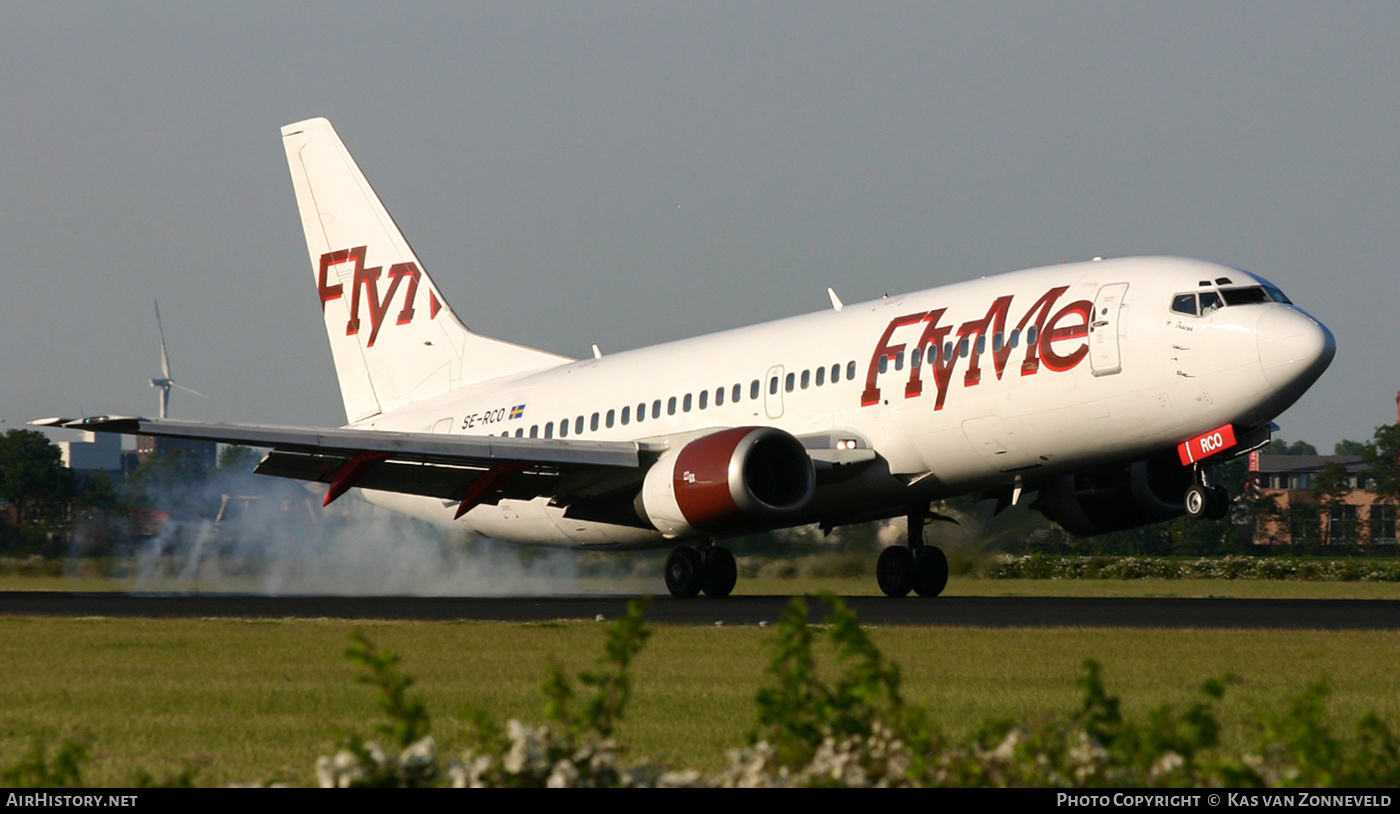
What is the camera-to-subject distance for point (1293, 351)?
22.4m

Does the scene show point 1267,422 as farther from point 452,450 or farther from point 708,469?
point 452,450

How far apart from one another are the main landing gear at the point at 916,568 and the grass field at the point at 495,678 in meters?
10.5

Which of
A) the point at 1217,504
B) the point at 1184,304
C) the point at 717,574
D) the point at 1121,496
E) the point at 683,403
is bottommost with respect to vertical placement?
the point at 717,574

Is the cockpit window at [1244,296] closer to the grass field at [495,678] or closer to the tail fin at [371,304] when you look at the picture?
the grass field at [495,678]

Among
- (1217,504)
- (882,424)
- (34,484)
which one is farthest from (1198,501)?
(34,484)

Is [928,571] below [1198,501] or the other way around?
below

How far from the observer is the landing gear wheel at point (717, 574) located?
28.1 meters

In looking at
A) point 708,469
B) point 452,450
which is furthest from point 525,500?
point 708,469

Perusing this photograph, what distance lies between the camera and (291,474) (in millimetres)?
29344

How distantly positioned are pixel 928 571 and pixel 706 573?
3.96m

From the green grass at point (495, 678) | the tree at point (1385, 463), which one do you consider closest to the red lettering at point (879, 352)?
the green grass at point (495, 678)

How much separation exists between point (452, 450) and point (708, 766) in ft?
60.1

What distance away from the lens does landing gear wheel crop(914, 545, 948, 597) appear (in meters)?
29.0

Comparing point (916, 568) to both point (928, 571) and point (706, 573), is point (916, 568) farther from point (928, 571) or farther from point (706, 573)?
point (706, 573)
